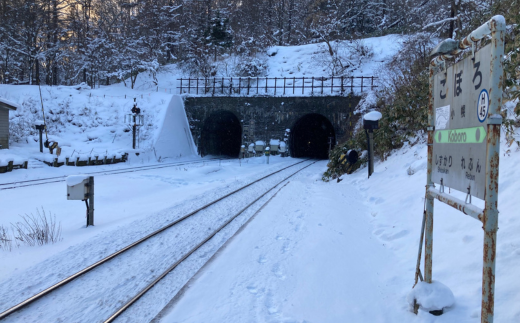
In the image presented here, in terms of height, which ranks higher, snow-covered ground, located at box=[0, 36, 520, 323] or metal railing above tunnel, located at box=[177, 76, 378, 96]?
metal railing above tunnel, located at box=[177, 76, 378, 96]

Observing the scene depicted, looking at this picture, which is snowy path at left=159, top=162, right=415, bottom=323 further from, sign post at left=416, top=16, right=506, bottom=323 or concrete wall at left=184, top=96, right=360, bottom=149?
concrete wall at left=184, top=96, right=360, bottom=149

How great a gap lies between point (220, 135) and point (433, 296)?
3254 cm

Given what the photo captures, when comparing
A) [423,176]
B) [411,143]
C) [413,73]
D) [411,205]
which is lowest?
[411,205]

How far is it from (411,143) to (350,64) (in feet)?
94.4

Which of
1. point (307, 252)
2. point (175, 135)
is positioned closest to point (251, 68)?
point (175, 135)

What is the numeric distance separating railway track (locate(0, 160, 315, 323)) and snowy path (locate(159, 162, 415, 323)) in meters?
0.48

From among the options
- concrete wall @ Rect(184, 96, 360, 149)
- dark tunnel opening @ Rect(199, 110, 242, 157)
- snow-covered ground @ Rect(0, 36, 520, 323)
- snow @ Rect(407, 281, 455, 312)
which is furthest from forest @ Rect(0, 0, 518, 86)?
snow @ Rect(407, 281, 455, 312)

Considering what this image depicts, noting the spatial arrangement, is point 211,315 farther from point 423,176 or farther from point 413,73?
point 413,73

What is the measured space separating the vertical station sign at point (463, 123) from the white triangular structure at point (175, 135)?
2185 cm

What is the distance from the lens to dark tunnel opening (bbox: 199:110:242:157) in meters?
30.8

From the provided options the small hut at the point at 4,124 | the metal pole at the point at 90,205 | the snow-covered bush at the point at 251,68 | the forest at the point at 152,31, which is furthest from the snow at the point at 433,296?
the snow-covered bush at the point at 251,68

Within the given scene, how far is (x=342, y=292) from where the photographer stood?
4035 millimetres

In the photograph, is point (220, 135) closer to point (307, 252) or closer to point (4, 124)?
point (4, 124)

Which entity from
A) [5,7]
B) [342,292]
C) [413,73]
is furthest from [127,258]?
[5,7]
